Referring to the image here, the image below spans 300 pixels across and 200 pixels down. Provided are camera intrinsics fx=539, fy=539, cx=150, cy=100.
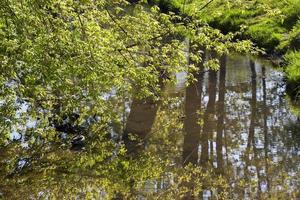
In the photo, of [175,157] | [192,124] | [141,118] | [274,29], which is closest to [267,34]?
[274,29]

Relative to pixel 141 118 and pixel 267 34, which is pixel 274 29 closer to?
pixel 267 34

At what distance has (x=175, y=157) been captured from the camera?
13383mm

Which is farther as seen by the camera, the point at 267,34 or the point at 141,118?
the point at 267,34

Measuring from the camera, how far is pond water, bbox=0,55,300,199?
1134cm

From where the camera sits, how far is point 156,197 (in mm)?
10891

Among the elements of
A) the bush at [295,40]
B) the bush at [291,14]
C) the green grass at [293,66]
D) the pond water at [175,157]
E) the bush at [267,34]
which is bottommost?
the pond water at [175,157]

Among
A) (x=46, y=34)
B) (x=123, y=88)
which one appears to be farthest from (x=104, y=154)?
(x=46, y=34)

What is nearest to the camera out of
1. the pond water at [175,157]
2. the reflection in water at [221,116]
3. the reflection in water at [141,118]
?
the pond water at [175,157]

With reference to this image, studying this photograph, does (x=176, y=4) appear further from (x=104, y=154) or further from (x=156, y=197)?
(x=156, y=197)

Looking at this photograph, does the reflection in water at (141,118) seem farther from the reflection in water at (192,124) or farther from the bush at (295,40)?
the bush at (295,40)

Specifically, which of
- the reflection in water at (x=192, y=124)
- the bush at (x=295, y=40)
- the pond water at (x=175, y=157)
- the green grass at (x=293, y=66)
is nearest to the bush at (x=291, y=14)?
the bush at (x=295, y=40)

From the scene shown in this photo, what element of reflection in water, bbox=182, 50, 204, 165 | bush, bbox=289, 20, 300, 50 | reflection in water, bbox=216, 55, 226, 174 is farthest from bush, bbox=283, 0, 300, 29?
reflection in water, bbox=182, 50, 204, 165

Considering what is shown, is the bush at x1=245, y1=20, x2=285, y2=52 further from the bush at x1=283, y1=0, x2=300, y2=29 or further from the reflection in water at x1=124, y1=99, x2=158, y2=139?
the reflection in water at x1=124, y1=99, x2=158, y2=139

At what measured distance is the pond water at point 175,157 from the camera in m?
11.3
